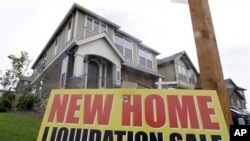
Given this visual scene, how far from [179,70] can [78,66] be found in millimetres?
13258

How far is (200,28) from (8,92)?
13.3m

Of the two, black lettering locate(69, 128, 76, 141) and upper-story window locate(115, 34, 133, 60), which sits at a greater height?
upper-story window locate(115, 34, 133, 60)

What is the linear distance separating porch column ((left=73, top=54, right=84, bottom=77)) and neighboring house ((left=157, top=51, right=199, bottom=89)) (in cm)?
1097

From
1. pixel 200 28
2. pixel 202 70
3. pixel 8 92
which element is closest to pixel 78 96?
pixel 202 70

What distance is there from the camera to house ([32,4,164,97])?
468 inches

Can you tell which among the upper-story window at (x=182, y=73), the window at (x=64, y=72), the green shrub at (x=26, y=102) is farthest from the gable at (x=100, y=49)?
the upper-story window at (x=182, y=73)

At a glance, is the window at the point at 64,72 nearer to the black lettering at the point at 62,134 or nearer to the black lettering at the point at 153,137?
the black lettering at the point at 62,134

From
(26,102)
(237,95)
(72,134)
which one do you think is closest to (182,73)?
(237,95)

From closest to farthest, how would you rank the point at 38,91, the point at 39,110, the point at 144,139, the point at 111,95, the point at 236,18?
the point at 144,139 < the point at 111,95 < the point at 236,18 < the point at 39,110 < the point at 38,91

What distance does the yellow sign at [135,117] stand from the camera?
1150mm

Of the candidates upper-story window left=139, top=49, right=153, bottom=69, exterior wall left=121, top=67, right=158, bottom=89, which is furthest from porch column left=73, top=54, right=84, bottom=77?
upper-story window left=139, top=49, right=153, bottom=69

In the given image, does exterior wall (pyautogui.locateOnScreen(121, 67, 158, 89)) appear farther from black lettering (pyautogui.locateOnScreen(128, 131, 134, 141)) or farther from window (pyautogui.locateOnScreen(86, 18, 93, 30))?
black lettering (pyautogui.locateOnScreen(128, 131, 134, 141))

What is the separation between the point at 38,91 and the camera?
1652 cm

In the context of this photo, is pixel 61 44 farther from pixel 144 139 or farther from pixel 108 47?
pixel 144 139
